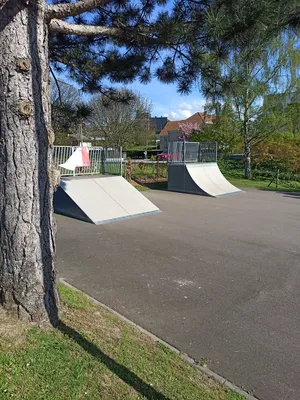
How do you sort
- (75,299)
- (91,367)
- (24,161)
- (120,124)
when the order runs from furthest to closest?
(120,124), (75,299), (24,161), (91,367)

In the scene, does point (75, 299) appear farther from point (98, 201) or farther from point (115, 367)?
point (98, 201)

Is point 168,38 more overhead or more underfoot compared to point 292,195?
more overhead

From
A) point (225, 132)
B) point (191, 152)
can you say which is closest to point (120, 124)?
point (225, 132)

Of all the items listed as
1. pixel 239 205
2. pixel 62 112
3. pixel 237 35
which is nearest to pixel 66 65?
pixel 62 112

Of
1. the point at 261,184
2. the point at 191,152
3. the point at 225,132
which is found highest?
the point at 225,132

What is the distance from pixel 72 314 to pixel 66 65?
5.10 metres

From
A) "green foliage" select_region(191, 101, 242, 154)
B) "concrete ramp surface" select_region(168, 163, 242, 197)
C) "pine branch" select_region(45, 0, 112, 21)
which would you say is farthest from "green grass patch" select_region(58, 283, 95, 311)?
"green foliage" select_region(191, 101, 242, 154)

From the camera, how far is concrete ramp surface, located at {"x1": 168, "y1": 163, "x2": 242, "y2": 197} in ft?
45.0

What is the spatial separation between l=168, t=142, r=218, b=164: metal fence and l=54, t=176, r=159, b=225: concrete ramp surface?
5196 mm

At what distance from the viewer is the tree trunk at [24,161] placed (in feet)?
9.27

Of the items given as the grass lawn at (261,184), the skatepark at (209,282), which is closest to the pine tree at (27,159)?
the skatepark at (209,282)

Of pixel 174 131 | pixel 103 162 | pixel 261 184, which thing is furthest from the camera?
pixel 174 131

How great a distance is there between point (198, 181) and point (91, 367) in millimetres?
12005

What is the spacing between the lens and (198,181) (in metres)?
14.1
